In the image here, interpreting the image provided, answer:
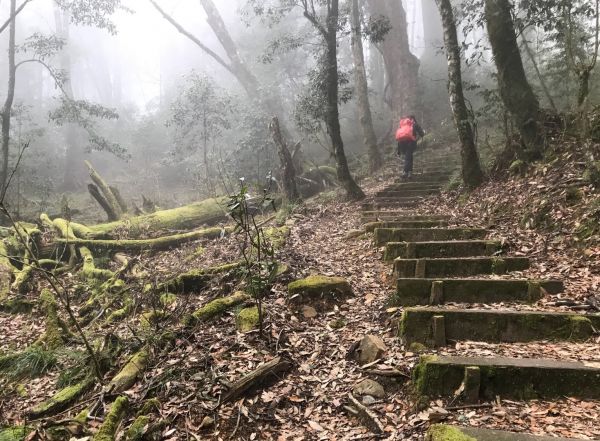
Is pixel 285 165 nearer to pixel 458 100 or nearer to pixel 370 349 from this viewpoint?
pixel 458 100

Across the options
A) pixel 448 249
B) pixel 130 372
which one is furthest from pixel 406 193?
pixel 130 372

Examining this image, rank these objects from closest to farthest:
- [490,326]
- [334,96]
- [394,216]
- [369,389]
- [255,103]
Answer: [369,389], [490,326], [394,216], [334,96], [255,103]

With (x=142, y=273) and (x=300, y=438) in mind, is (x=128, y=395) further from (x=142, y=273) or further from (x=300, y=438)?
(x=142, y=273)

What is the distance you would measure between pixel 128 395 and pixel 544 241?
5.47 m

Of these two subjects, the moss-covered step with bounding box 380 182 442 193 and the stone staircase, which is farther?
the moss-covered step with bounding box 380 182 442 193

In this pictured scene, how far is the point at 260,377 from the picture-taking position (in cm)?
386

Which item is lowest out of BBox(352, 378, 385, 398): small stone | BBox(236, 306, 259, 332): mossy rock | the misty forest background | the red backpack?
BBox(352, 378, 385, 398): small stone

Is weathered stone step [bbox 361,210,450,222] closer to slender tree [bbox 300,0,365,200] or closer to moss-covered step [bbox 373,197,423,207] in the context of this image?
moss-covered step [bbox 373,197,423,207]

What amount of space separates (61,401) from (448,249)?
5039 mm

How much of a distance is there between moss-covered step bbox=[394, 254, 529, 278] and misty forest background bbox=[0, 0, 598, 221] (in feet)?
10.7

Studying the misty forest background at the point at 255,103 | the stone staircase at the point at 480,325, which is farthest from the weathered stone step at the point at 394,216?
the misty forest background at the point at 255,103

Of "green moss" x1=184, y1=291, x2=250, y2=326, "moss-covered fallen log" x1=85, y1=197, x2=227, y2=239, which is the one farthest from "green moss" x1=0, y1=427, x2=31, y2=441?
"moss-covered fallen log" x1=85, y1=197, x2=227, y2=239

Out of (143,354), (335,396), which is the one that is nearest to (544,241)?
(335,396)

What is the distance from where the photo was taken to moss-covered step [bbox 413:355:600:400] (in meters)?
3.15
